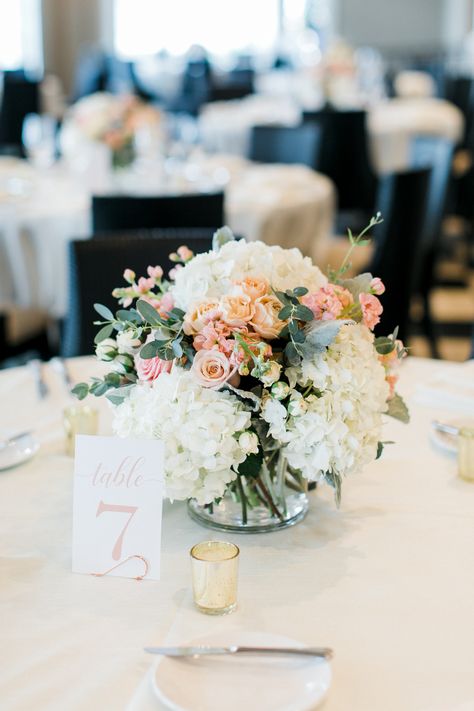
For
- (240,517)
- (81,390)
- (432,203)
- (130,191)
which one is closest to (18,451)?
(81,390)

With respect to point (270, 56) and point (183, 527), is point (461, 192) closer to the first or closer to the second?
point (270, 56)

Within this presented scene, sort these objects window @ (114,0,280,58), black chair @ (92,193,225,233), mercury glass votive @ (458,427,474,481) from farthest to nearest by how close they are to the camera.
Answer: window @ (114,0,280,58) < black chair @ (92,193,225,233) < mercury glass votive @ (458,427,474,481)

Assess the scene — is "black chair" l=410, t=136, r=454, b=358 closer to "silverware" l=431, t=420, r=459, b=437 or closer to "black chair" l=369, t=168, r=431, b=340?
"black chair" l=369, t=168, r=431, b=340

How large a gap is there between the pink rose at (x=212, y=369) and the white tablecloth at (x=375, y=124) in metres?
4.97

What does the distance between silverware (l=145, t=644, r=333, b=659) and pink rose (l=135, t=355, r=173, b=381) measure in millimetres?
326

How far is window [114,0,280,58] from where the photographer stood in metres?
11.9

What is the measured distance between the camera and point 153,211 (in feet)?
9.23

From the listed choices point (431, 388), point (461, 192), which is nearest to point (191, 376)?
point (431, 388)

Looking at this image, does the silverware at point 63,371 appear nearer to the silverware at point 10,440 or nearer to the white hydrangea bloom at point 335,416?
the silverware at point 10,440

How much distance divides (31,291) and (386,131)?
3764 mm

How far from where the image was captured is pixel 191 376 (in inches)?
41.4

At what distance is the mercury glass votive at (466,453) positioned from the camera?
1.32 meters

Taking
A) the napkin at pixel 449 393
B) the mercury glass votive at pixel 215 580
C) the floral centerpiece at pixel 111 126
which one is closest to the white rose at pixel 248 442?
the mercury glass votive at pixel 215 580

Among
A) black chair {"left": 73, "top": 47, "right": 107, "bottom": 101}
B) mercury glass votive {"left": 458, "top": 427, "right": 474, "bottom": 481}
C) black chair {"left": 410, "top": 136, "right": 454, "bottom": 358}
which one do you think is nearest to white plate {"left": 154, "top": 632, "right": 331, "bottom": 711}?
mercury glass votive {"left": 458, "top": 427, "right": 474, "bottom": 481}
